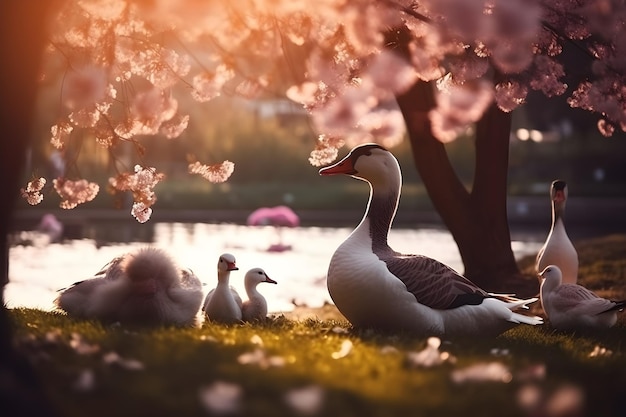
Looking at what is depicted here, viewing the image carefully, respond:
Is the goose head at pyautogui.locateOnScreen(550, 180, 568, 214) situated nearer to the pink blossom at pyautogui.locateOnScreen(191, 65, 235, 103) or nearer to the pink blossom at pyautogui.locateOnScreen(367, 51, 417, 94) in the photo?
the pink blossom at pyautogui.locateOnScreen(191, 65, 235, 103)

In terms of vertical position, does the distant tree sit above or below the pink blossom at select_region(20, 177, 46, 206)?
above

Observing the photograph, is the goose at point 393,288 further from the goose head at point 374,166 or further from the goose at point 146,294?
the goose at point 146,294

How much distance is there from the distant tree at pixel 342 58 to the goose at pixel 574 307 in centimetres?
162

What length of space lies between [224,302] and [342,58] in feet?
8.55

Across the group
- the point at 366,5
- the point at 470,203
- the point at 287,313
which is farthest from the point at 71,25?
the point at 470,203

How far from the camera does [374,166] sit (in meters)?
8.27

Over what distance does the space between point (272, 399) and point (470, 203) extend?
26.9 feet

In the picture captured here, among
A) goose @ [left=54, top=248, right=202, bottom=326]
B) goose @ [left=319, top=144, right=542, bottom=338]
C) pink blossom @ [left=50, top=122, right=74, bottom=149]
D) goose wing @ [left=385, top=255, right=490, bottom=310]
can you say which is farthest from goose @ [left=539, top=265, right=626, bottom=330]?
pink blossom @ [left=50, top=122, right=74, bottom=149]

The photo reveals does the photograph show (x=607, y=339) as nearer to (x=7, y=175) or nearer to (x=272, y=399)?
(x=272, y=399)

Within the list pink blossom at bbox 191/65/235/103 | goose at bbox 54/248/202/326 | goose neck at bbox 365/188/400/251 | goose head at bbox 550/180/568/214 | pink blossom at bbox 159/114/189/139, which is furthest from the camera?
goose head at bbox 550/180/568/214

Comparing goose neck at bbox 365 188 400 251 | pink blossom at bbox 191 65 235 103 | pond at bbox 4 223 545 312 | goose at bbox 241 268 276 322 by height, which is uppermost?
pink blossom at bbox 191 65 235 103

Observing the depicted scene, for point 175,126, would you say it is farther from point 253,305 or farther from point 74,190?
point 253,305

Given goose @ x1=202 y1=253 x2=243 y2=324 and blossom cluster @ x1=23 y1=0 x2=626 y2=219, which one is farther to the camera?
goose @ x1=202 y1=253 x2=243 y2=324

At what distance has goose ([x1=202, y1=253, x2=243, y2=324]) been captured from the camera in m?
9.12
